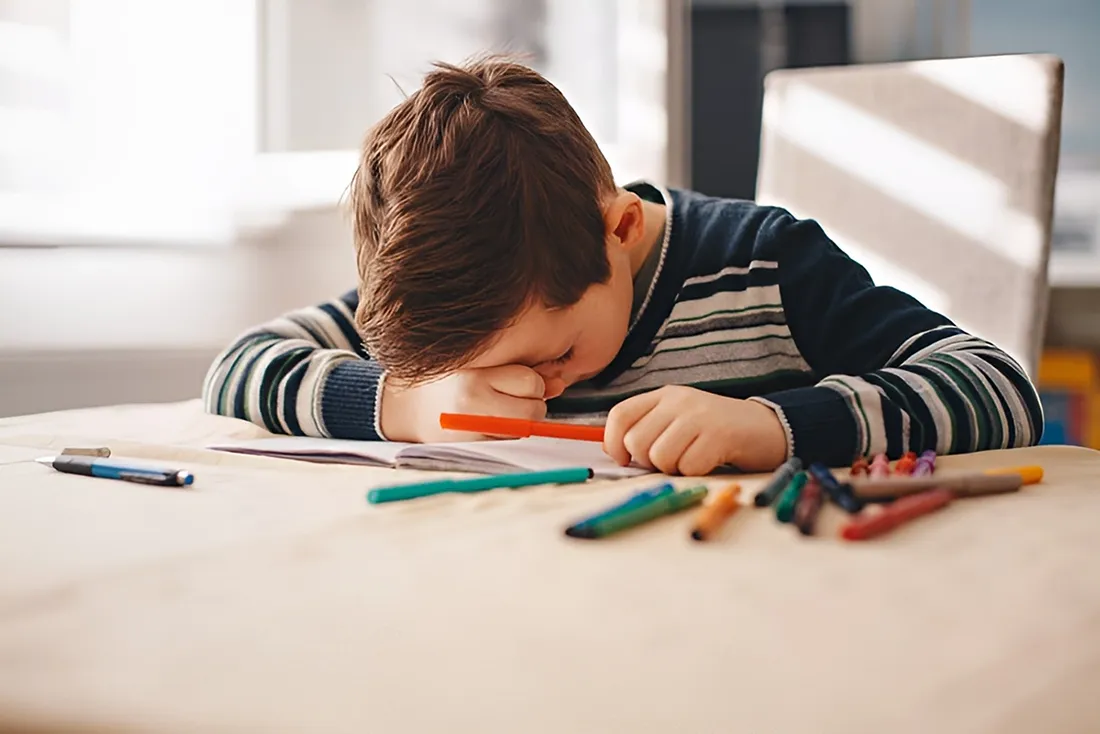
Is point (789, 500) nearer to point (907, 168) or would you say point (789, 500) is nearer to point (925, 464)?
point (925, 464)

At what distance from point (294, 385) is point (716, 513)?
0.50m

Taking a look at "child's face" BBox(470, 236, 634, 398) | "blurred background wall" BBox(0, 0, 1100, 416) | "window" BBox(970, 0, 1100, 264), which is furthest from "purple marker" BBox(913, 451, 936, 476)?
"window" BBox(970, 0, 1100, 264)

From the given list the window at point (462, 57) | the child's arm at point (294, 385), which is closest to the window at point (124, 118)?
the window at point (462, 57)

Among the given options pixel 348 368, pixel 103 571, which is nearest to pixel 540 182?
pixel 348 368

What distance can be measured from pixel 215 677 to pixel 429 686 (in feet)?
0.22

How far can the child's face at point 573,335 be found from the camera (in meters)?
0.73

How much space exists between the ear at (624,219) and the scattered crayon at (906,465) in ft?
0.87

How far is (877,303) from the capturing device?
0.85m

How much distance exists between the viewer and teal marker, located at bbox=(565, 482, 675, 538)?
46 centimetres

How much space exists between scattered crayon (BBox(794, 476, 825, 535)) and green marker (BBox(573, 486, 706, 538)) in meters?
0.05

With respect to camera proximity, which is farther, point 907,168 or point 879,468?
point 907,168

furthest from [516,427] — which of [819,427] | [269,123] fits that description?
[269,123]

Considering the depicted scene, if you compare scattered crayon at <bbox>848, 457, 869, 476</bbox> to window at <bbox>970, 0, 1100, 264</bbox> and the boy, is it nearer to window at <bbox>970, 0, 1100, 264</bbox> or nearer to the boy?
the boy

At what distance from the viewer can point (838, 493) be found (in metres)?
0.51
